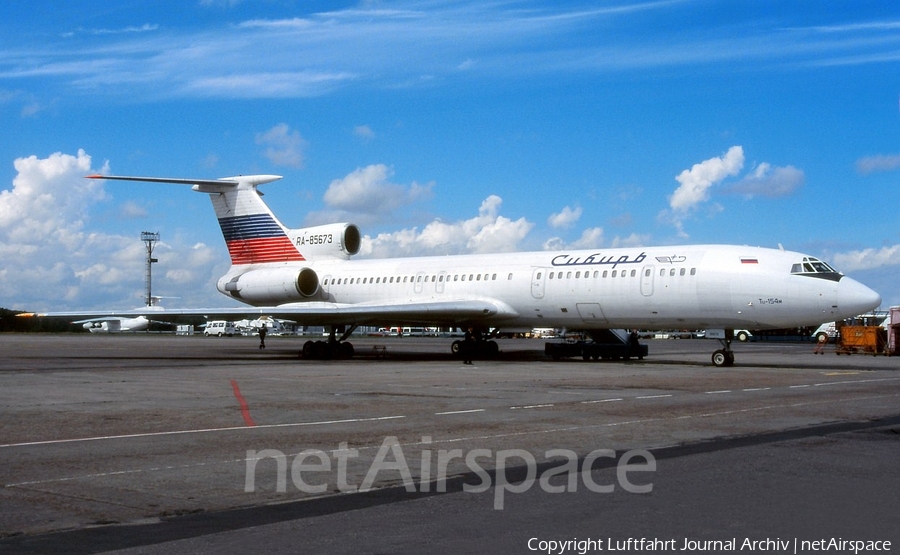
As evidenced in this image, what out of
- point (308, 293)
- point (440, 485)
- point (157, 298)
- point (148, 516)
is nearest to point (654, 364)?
point (308, 293)

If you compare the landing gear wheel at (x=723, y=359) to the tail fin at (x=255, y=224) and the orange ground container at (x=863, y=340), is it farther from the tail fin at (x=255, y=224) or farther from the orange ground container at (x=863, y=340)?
the tail fin at (x=255, y=224)

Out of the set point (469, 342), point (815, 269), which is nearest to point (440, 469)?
point (815, 269)

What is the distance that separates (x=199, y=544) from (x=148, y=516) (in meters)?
1.07

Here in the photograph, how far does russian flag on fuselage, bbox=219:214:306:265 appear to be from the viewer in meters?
40.2

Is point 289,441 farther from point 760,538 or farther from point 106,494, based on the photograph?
point 760,538

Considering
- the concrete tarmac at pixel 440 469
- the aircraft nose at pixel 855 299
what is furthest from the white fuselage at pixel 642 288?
the concrete tarmac at pixel 440 469

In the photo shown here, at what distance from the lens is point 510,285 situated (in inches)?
1291

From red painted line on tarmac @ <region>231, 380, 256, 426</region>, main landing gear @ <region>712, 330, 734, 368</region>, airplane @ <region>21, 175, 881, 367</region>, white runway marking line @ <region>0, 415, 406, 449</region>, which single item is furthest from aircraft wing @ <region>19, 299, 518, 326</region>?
white runway marking line @ <region>0, 415, 406, 449</region>

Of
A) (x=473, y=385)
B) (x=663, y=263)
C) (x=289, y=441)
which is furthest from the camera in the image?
(x=663, y=263)

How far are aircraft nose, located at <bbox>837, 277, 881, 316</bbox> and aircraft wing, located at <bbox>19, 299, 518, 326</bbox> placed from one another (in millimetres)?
10917

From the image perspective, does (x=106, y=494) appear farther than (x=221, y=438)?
No

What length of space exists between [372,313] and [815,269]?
583 inches

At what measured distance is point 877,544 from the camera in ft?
20.0

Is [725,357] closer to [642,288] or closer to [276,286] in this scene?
[642,288]
